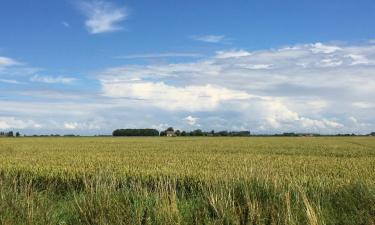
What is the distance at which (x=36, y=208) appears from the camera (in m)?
8.87

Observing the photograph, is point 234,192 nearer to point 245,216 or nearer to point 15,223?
point 245,216

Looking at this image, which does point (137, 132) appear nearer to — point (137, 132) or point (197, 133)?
point (137, 132)

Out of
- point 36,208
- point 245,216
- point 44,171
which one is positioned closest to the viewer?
point 245,216

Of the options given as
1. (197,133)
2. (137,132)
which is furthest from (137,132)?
(197,133)

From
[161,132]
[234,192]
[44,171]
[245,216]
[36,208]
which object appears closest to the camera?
[245,216]

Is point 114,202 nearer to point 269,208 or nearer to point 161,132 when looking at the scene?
point 269,208

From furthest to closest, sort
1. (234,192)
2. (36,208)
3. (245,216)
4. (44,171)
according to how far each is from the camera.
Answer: (44,171), (234,192), (36,208), (245,216)

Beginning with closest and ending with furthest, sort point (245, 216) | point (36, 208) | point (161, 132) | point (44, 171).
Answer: point (245, 216) → point (36, 208) → point (44, 171) → point (161, 132)

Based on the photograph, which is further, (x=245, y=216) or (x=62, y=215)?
(x=62, y=215)

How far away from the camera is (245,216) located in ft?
26.0

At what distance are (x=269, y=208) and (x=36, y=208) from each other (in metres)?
4.17

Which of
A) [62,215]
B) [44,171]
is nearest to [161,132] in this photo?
[44,171]

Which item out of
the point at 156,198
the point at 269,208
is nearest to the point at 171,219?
the point at 156,198

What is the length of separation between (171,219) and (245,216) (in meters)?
1.21
